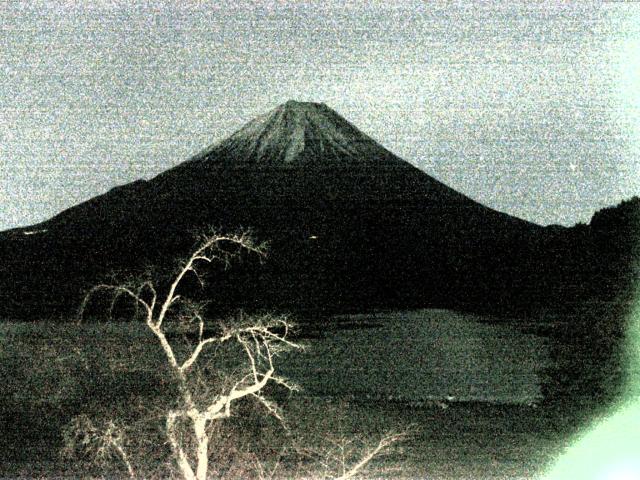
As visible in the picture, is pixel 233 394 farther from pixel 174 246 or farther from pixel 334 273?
pixel 334 273

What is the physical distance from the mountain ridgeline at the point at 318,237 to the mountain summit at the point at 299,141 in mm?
190

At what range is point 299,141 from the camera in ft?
257

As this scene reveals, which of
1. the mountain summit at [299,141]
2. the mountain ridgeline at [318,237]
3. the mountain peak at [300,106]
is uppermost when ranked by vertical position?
the mountain peak at [300,106]

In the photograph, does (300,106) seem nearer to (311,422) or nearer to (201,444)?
(311,422)

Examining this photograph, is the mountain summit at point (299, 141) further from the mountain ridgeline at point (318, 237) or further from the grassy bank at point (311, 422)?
the grassy bank at point (311, 422)

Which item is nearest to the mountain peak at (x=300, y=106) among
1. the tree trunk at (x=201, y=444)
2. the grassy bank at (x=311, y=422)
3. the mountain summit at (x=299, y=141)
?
the mountain summit at (x=299, y=141)

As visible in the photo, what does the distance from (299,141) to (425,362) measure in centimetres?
5016

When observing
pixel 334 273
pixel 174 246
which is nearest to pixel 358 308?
pixel 334 273

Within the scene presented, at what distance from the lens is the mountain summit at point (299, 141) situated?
7600 centimetres

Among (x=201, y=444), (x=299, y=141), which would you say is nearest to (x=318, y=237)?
(x=299, y=141)

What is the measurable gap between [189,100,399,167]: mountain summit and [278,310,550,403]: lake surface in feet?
117

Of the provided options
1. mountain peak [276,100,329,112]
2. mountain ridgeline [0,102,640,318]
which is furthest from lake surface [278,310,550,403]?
mountain peak [276,100,329,112]

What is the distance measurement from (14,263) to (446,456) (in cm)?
5034

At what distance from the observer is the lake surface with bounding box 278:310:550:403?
2408 centimetres
